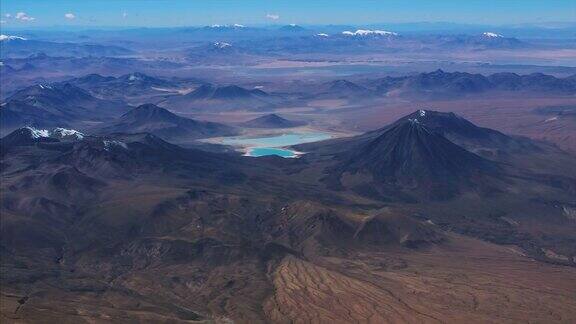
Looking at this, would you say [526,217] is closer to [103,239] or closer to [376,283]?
[376,283]

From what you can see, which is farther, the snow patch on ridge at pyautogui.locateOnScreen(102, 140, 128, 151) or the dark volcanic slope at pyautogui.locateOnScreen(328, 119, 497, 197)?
the snow patch on ridge at pyautogui.locateOnScreen(102, 140, 128, 151)

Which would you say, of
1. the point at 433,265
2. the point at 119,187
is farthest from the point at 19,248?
the point at 433,265

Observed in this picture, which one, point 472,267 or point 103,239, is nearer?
point 472,267

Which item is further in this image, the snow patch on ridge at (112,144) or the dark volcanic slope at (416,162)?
the snow patch on ridge at (112,144)

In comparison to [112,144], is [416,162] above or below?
below

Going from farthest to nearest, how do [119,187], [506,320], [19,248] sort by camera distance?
[119,187], [19,248], [506,320]

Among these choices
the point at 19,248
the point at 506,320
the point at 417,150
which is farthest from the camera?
the point at 417,150

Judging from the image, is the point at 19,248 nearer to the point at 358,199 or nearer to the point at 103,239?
the point at 103,239
